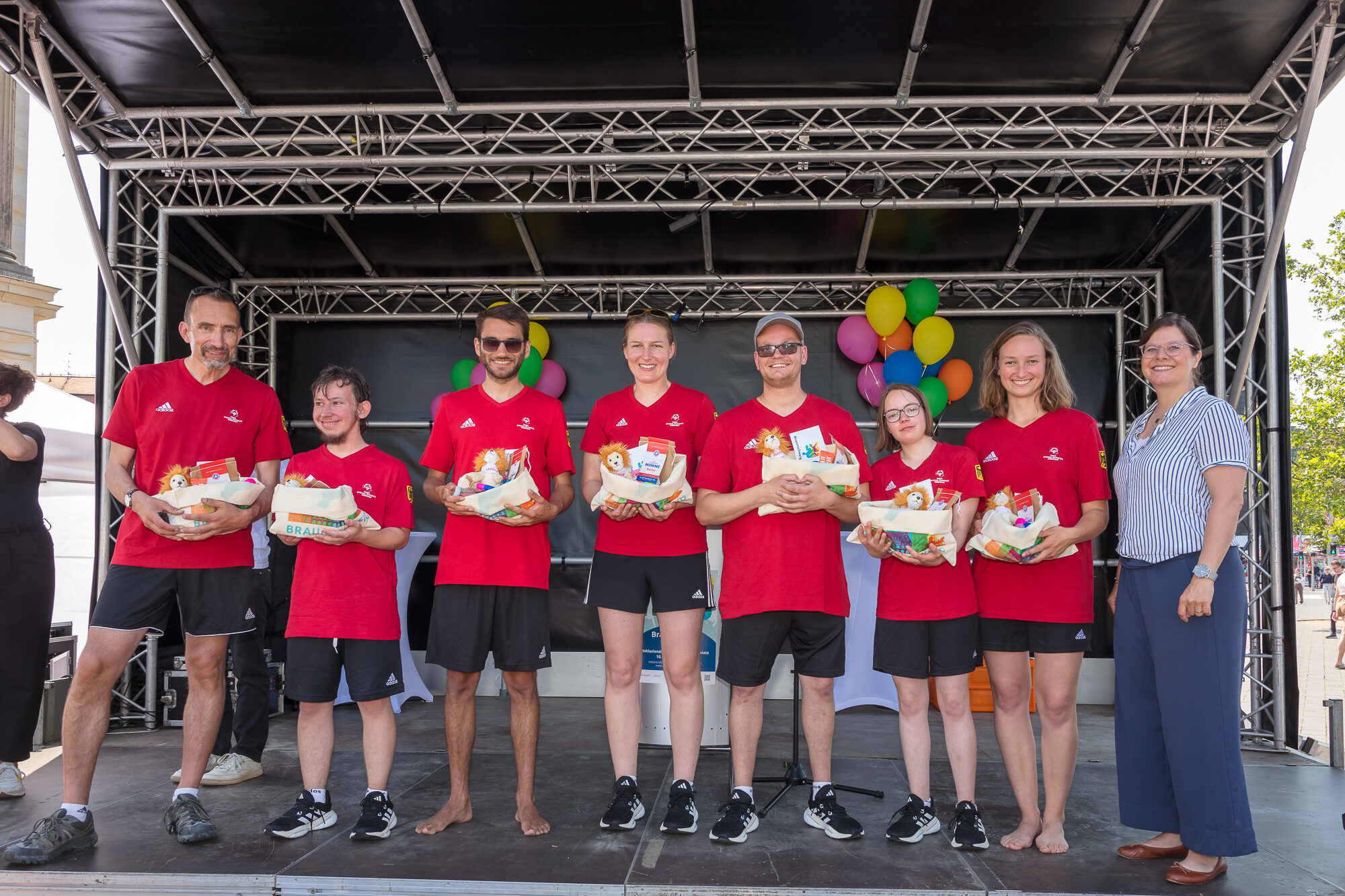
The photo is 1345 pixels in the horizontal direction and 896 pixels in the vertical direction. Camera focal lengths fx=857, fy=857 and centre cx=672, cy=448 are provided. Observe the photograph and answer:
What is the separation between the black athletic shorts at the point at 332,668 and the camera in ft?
10.9

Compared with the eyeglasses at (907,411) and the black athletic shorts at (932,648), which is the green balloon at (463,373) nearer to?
the eyeglasses at (907,411)

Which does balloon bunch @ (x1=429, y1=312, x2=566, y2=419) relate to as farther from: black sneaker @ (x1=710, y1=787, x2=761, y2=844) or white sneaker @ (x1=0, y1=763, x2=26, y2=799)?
black sneaker @ (x1=710, y1=787, x2=761, y2=844)

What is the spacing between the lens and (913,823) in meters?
3.31

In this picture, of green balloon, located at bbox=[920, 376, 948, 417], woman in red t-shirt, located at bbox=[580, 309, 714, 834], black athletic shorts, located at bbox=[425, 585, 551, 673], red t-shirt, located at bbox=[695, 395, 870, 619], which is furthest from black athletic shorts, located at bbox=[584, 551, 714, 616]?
green balloon, located at bbox=[920, 376, 948, 417]

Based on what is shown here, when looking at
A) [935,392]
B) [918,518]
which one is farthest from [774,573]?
[935,392]

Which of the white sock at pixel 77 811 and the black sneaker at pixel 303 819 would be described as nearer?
the white sock at pixel 77 811

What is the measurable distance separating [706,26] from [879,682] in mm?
4571

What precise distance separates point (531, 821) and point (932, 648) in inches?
68.3

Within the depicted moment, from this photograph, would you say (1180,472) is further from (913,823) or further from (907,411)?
(913,823)

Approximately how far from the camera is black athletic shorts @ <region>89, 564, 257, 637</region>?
10.9ft

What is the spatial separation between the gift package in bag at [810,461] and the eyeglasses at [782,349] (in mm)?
339

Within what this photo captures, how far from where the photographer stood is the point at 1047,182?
6336 millimetres

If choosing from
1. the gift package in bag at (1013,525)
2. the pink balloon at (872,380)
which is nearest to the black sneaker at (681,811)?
the gift package in bag at (1013,525)

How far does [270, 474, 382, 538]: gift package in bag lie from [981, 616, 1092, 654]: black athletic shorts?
2474 mm
